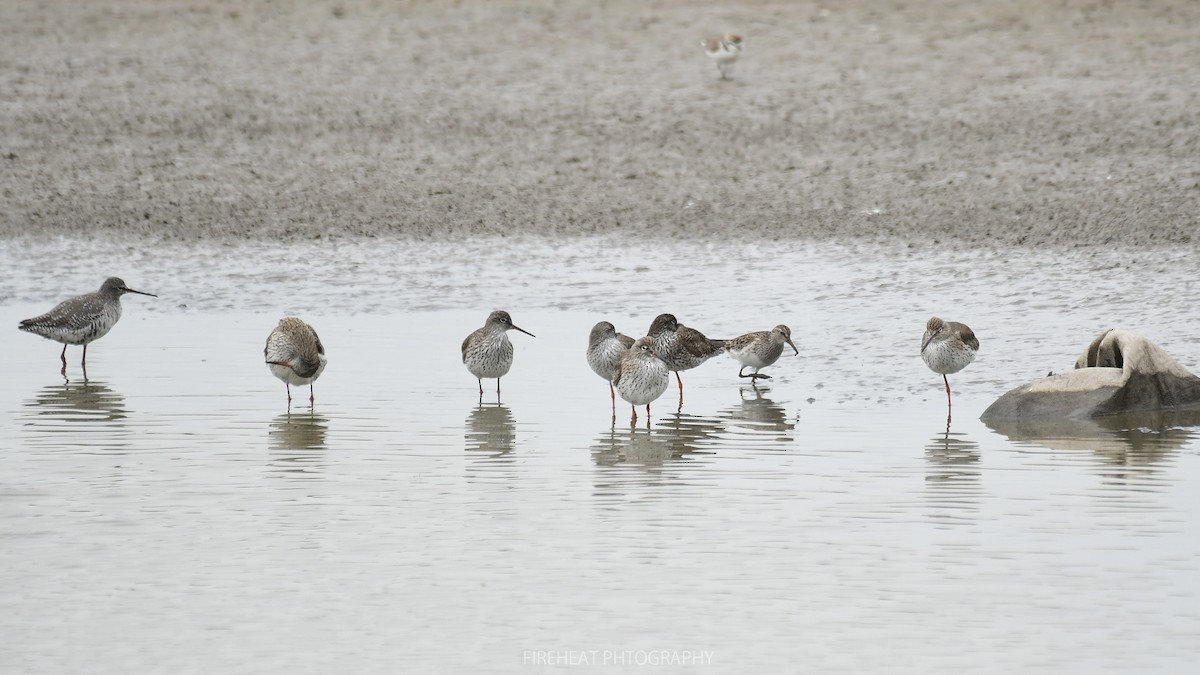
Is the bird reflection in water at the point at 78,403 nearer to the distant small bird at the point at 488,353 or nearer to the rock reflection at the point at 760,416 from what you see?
the distant small bird at the point at 488,353

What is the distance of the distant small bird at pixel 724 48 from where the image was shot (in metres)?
22.2

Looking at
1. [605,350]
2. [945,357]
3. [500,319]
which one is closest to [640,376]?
[605,350]

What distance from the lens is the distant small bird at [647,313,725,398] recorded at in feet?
40.0

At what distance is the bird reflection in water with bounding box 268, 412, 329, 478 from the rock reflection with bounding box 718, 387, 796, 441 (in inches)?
99.5

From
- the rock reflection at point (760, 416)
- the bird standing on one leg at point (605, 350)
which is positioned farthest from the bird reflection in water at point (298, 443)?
the rock reflection at point (760, 416)

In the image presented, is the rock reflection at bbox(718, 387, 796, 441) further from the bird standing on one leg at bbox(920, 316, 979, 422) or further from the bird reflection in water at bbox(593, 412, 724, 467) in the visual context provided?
the bird standing on one leg at bbox(920, 316, 979, 422)

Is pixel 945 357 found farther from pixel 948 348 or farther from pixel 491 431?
pixel 491 431

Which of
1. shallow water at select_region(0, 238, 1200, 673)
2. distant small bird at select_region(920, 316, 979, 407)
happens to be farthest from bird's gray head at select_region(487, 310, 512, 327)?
distant small bird at select_region(920, 316, 979, 407)

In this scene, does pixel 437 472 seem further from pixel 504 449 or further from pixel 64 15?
pixel 64 15

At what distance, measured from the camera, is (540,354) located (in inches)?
521

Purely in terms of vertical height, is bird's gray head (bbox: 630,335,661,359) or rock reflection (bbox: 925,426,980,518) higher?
bird's gray head (bbox: 630,335,661,359)

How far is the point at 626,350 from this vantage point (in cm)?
1152

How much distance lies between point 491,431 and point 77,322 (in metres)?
4.35

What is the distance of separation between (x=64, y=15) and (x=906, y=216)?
14523 millimetres
